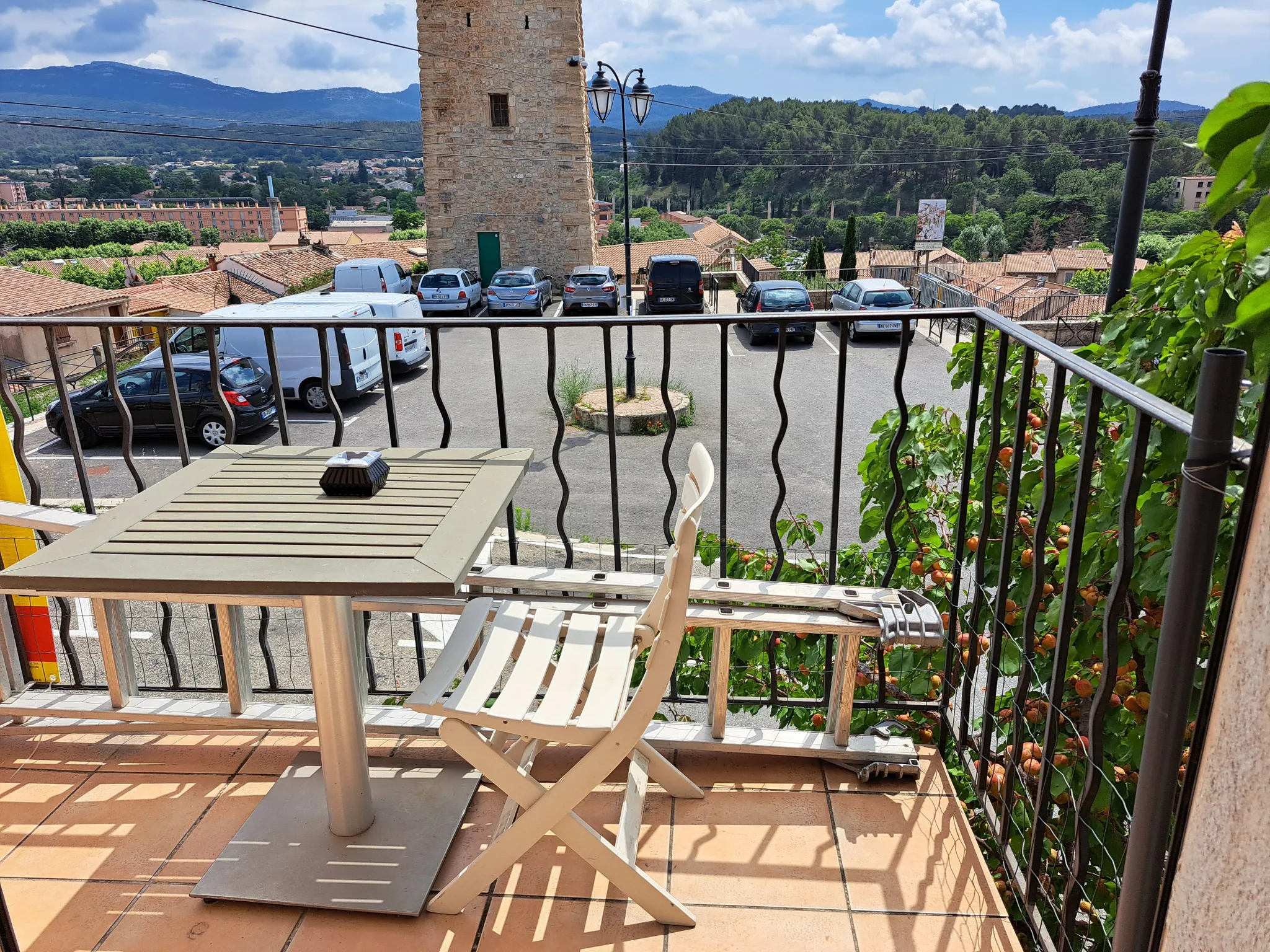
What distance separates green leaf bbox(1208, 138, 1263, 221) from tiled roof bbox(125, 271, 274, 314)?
1388 inches

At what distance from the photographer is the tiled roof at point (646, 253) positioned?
36469 millimetres

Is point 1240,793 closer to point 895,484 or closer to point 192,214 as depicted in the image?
point 895,484

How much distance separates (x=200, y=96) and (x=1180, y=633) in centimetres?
18628

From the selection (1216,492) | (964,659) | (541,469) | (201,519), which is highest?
(1216,492)

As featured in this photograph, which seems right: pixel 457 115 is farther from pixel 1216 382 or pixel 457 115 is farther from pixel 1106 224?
pixel 1106 224

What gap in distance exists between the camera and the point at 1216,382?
0.91 meters

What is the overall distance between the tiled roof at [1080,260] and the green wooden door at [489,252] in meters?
34.1

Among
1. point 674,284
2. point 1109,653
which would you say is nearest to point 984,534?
point 1109,653

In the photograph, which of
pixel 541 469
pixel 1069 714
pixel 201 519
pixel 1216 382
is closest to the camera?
pixel 1216 382

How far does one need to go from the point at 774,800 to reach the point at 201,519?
1411mm

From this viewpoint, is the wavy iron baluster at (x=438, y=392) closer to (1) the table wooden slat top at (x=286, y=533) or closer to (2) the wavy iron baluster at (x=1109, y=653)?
(1) the table wooden slat top at (x=286, y=533)

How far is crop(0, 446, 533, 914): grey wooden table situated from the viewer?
4.67 ft

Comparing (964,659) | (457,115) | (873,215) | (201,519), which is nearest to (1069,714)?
(964,659)

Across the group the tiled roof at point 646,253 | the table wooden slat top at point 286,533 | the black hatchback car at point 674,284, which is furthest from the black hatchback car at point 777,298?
the table wooden slat top at point 286,533
